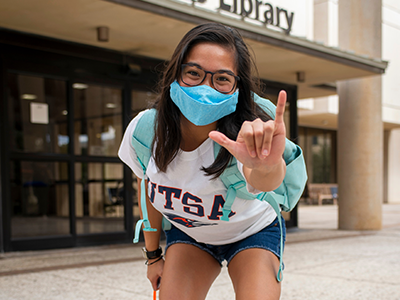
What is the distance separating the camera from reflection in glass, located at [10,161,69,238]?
6461mm

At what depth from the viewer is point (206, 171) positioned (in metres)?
1.96

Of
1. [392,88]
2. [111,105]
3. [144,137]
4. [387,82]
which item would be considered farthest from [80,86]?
[392,88]

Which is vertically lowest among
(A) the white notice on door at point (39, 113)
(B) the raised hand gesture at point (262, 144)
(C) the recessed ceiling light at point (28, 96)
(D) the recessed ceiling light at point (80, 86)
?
(B) the raised hand gesture at point (262, 144)

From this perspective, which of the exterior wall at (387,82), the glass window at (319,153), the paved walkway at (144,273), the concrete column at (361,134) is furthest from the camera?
the glass window at (319,153)

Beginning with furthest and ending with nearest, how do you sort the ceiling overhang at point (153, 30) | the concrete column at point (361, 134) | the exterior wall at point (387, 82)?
the exterior wall at point (387, 82), the concrete column at point (361, 134), the ceiling overhang at point (153, 30)

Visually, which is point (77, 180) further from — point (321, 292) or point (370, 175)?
point (370, 175)

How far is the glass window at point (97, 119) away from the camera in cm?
718

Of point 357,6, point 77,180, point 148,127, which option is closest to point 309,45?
point 357,6

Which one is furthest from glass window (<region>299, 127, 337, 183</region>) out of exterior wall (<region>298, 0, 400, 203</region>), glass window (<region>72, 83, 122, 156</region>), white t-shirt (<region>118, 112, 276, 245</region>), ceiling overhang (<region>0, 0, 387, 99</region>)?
white t-shirt (<region>118, 112, 276, 245</region>)

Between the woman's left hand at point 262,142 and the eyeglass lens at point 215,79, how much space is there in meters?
0.44

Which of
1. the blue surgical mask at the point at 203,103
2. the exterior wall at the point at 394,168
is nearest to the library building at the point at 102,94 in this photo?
the blue surgical mask at the point at 203,103

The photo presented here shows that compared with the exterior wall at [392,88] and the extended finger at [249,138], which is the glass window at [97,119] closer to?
the extended finger at [249,138]

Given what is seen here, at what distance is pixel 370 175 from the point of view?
30.8 feet

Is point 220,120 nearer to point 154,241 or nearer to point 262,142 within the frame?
point 262,142
